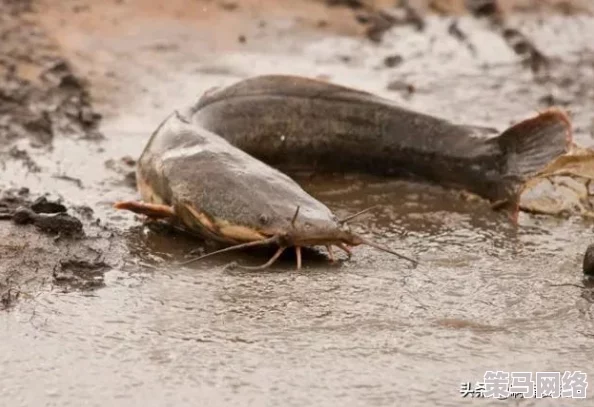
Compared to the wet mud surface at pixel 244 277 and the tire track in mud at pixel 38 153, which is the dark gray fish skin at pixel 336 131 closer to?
the wet mud surface at pixel 244 277

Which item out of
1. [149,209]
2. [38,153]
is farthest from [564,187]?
[38,153]

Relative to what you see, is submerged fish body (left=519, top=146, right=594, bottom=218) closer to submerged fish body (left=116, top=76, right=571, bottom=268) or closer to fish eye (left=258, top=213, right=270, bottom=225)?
submerged fish body (left=116, top=76, right=571, bottom=268)

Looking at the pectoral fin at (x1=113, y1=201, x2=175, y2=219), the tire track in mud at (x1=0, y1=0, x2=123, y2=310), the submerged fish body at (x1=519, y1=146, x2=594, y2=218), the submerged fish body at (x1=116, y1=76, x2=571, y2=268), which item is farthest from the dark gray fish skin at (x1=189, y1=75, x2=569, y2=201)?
the tire track in mud at (x1=0, y1=0, x2=123, y2=310)

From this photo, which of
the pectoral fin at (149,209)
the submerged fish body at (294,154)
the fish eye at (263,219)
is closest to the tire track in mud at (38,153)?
the pectoral fin at (149,209)

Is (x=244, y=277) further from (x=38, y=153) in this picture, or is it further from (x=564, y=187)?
(x=38, y=153)

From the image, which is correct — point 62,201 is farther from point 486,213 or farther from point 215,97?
point 486,213

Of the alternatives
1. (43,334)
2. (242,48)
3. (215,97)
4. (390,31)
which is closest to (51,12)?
(242,48)

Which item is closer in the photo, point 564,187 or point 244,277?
point 244,277
